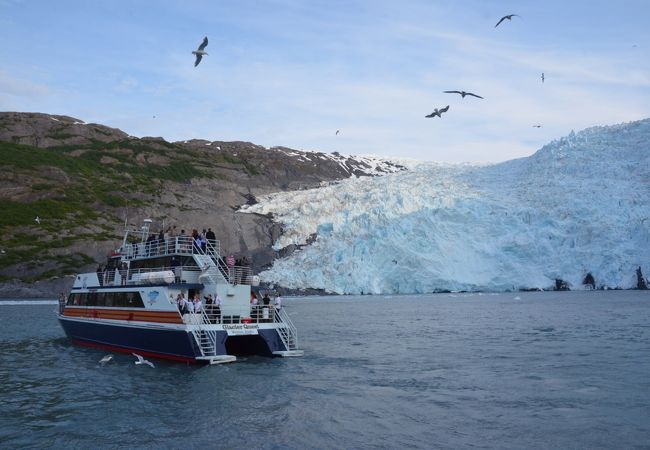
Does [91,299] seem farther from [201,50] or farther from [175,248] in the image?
[201,50]

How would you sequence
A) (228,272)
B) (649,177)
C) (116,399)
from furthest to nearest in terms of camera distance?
(649,177) < (228,272) < (116,399)

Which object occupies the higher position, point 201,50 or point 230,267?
point 201,50

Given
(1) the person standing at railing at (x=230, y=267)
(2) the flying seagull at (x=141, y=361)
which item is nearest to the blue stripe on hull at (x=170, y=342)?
(2) the flying seagull at (x=141, y=361)

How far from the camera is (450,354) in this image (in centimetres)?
2552

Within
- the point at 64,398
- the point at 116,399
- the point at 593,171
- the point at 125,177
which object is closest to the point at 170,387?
the point at 116,399

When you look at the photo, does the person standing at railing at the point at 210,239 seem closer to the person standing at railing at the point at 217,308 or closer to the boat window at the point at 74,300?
the person standing at railing at the point at 217,308

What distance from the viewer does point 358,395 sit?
707 inches

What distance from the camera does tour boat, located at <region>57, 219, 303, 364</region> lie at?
22594mm

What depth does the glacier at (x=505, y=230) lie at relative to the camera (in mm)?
61281

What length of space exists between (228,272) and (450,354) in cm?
1018

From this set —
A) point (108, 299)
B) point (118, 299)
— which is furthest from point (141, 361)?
point (108, 299)

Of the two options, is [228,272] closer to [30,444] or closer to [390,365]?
[390,365]

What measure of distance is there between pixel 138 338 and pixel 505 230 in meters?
Result: 51.4

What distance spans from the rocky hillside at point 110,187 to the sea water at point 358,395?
4970 centimetres
